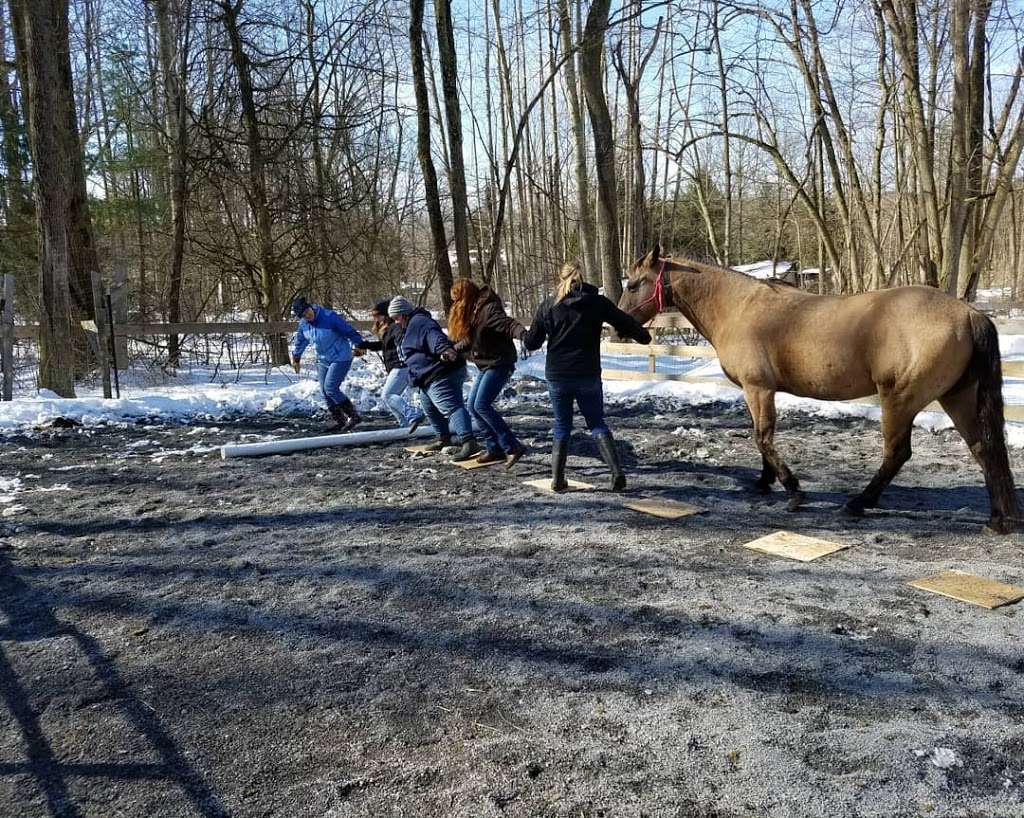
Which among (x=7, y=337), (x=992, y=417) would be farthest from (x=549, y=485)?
(x=7, y=337)

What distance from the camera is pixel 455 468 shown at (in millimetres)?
7465

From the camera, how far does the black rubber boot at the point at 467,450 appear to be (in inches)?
303

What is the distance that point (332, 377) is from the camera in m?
9.63

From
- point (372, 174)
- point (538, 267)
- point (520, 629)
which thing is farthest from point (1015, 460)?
point (538, 267)

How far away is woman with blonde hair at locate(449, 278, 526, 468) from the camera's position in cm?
712

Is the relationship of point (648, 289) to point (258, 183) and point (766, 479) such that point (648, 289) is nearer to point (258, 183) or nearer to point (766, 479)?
point (766, 479)

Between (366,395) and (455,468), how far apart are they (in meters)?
4.98

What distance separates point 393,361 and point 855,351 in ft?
15.9

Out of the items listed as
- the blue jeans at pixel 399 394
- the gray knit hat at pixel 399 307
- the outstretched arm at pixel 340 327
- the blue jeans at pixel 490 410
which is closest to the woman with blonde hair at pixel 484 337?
the blue jeans at pixel 490 410

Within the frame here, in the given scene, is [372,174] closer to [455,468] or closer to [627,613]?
[455,468]

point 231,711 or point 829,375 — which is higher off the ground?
point 829,375

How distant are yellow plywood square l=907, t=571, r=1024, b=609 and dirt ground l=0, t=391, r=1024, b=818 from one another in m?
0.09

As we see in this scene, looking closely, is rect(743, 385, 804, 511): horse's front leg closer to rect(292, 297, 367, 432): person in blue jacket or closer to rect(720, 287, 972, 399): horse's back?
rect(720, 287, 972, 399): horse's back

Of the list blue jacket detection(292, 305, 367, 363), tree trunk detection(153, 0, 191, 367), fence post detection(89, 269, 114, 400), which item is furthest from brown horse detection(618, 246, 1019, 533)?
tree trunk detection(153, 0, 191, 367)
